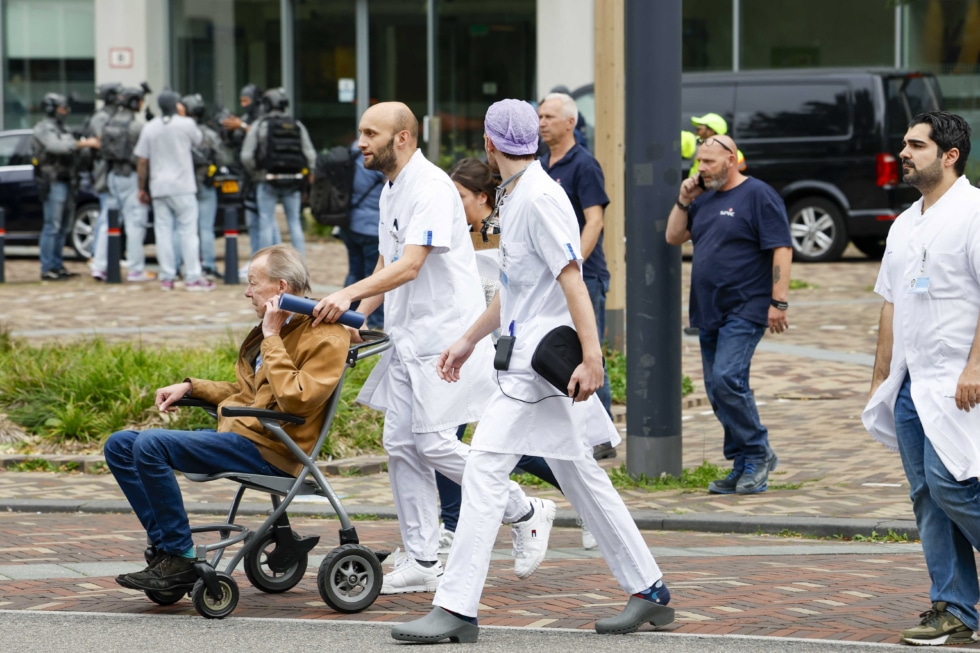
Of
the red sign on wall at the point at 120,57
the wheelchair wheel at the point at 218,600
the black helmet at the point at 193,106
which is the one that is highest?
the red sign on wall at the point at 120,57

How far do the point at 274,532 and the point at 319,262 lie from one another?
15.8 metres

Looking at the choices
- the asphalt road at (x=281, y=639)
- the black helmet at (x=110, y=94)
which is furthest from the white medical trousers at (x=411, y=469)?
the black helmet at (x=110, y=94)

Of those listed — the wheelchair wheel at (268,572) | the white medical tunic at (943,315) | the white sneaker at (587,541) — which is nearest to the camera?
the white medical tunic at (943,315)

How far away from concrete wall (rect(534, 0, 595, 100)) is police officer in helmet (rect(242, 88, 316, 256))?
418 inches

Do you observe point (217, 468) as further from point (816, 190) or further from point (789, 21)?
point (789, 21)

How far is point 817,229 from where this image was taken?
21062 mm

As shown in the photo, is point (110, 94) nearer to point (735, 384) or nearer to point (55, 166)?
point (55, 166)

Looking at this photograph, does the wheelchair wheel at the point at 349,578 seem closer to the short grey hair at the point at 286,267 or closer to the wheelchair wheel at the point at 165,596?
the wheelchair wheel at the point at 165,596

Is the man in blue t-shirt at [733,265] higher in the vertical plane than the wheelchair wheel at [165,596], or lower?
higher

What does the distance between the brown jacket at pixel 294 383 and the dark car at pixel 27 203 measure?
47.0 ft

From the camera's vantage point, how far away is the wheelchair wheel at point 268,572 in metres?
6.34

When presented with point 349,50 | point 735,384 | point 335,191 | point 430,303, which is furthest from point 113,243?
point 430,303

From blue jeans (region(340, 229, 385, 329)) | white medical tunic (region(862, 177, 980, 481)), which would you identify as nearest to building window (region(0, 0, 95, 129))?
blue jeans (region(340, 229, 385, 329))

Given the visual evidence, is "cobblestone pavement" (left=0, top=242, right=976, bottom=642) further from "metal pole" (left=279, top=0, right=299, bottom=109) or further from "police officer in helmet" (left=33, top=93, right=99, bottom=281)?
"metal pole" (left=279, top=0, right=299, bottom=109)
